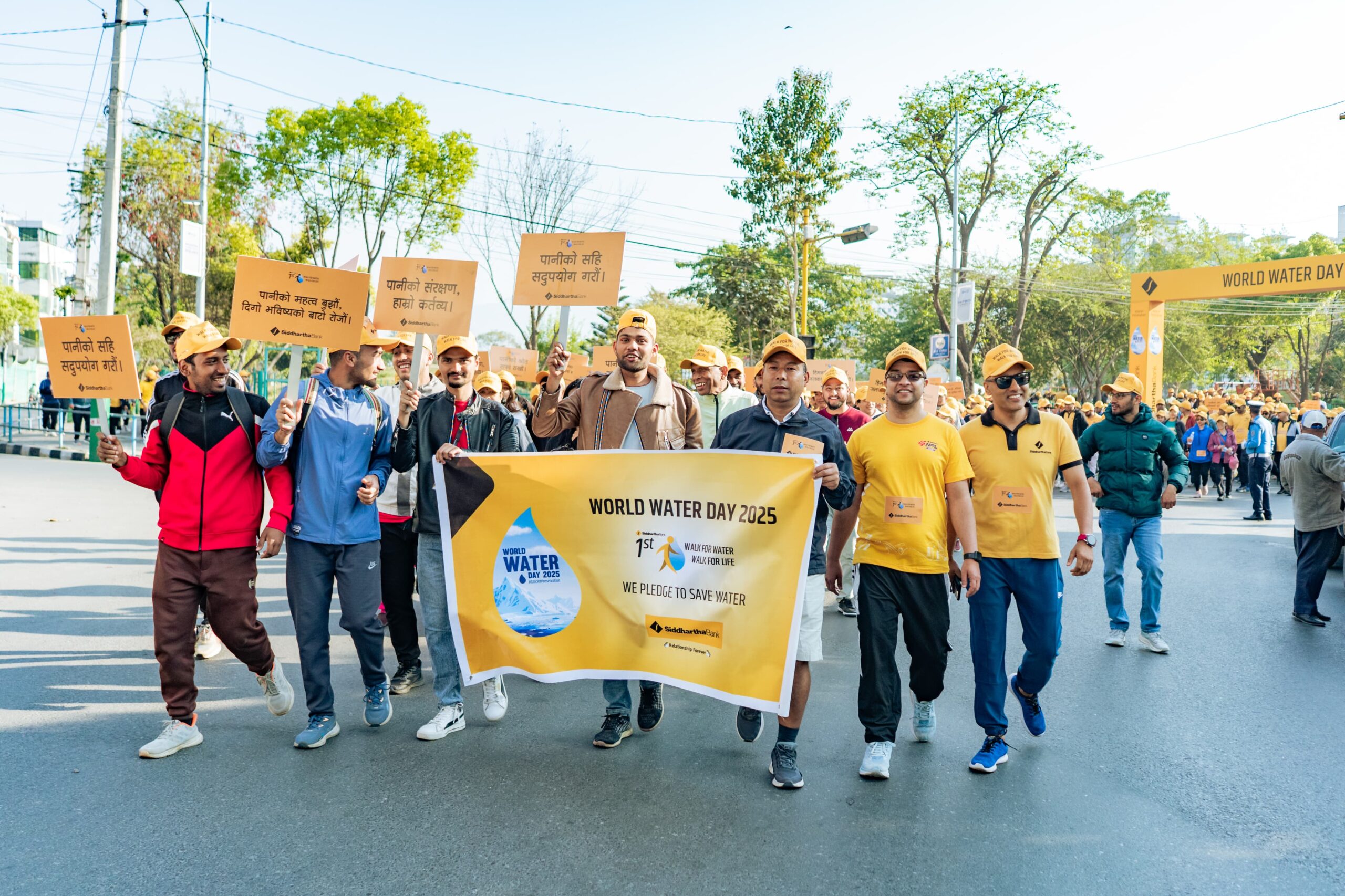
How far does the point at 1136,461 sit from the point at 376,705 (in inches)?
223

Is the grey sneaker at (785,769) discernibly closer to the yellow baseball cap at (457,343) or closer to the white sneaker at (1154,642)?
the yellow baseball cap at (457,343)

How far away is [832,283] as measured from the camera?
51781mm

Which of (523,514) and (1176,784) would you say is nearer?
(1176,784)

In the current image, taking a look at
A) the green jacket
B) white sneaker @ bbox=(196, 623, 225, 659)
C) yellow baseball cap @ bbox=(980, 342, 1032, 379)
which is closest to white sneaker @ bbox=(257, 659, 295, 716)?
white sneaker @ bbox=(196, 623, 225, 659)

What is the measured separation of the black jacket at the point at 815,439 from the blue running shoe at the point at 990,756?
118 cm

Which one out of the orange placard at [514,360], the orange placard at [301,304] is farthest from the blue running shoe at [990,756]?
the orange placard at [514,360]

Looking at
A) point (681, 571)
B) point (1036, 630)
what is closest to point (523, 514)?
point (681, 571)

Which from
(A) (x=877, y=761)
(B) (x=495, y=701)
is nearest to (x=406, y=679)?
(B) (x=495, y=701)

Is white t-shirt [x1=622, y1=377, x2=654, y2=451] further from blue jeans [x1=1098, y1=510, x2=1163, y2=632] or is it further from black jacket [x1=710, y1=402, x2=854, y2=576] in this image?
blue jeans [x1=1098, y1=510, x2=1163, y2=632]

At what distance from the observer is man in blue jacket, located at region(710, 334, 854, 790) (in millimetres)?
4398

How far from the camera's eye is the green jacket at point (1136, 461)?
23.9ft

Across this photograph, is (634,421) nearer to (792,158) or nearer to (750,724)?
(750,724)

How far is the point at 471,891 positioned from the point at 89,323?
4696 mm

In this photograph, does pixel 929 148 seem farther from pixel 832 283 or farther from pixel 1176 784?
pixel 1176 784
